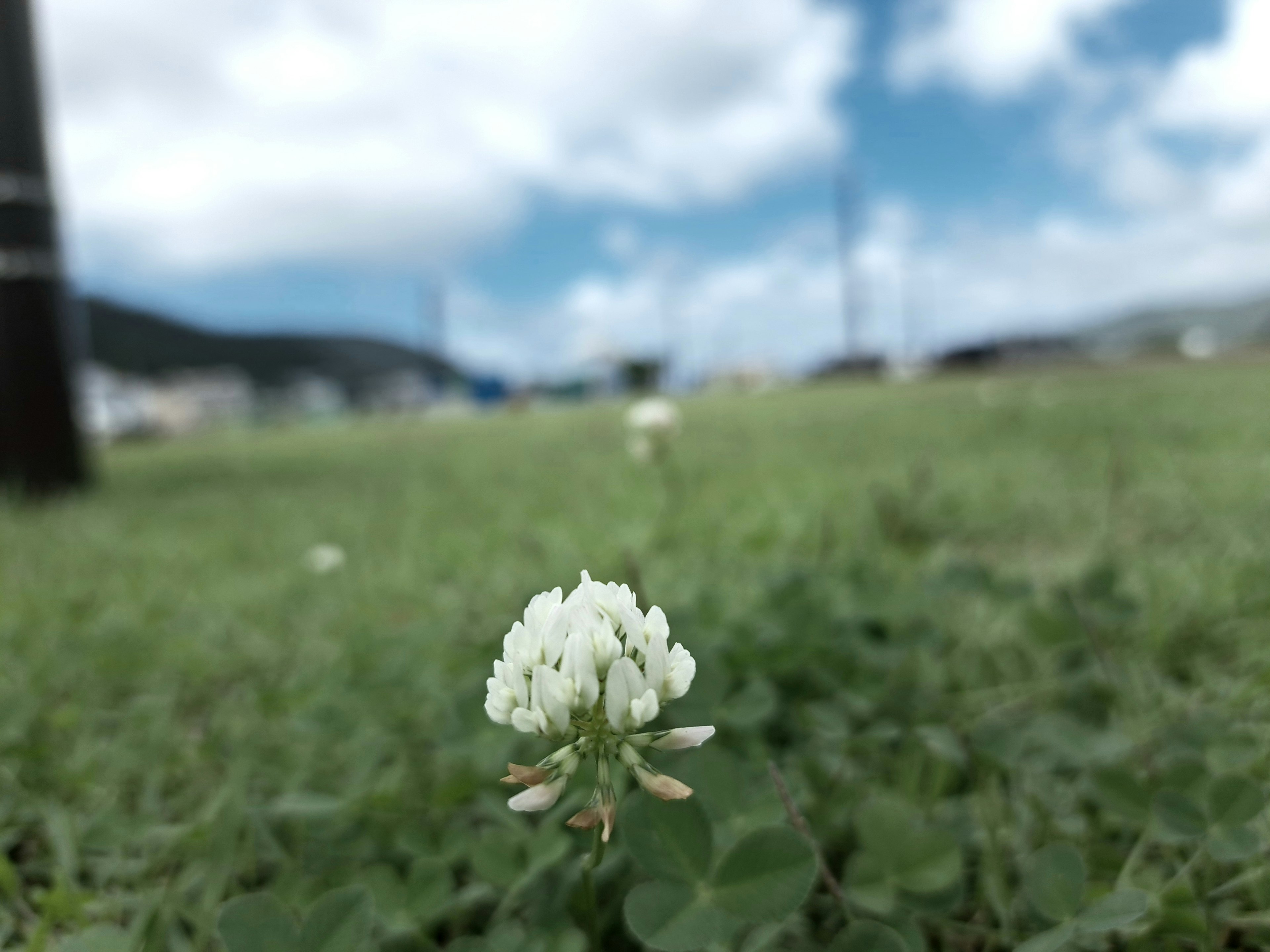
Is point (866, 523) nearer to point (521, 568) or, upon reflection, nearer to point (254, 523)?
point (521, 568)

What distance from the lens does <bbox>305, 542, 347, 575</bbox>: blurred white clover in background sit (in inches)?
74.9

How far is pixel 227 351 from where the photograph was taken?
233 feet

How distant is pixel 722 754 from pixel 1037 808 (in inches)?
13.8

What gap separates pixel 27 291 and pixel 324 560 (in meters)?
2.33

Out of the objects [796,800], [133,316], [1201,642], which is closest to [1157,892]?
[796,800]

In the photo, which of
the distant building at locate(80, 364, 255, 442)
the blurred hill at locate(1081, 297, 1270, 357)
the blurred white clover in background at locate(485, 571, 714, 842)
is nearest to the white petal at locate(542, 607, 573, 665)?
the blurred white clover in background at locate(485, 571, 714, 842)

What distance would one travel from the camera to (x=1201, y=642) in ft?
4.25

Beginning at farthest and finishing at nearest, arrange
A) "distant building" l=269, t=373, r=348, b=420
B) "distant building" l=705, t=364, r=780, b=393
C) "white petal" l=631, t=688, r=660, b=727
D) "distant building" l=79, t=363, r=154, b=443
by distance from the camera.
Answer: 1. "distant building" l=705, t=364, r=780, b=393
2. "distant building" l=269, t=373, r=348, b=420
3. "distant building" l=79, t=363, r=154, b=443
4. "white petal" l=631, t=688, r=660, b=727

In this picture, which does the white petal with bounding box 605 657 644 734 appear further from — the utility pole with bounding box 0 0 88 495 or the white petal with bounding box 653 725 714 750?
the utility pole with bounding box 0 0 88 495

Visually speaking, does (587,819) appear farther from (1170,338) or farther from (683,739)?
(1170,338)

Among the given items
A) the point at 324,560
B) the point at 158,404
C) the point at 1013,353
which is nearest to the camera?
the point at 324,560

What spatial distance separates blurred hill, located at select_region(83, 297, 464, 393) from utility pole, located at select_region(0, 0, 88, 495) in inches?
1964

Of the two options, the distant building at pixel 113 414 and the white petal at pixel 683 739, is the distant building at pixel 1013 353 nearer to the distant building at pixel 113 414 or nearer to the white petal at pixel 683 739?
the distant building at pixel 113 414

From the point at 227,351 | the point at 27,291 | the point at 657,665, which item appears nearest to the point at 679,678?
the point at 657,665
